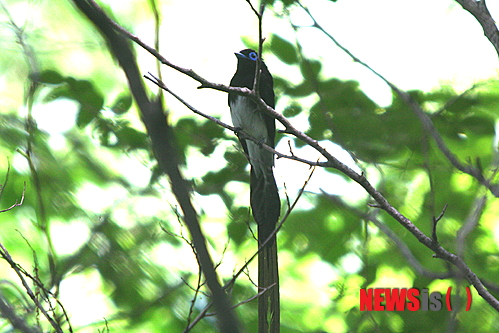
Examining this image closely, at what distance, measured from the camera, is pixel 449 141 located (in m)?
2.79

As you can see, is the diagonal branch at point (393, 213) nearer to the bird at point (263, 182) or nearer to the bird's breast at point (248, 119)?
the bird at point (263, 182)

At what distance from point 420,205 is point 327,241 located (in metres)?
0.60

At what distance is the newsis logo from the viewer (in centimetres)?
261

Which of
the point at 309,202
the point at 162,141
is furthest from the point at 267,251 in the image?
the point at 162,141

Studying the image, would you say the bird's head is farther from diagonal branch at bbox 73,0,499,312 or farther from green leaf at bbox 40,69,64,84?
diagonal branch at bbox 73,0,499,312

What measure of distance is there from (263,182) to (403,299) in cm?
124

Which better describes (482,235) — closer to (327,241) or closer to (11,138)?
(327,241)

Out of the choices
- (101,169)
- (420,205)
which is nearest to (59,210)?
(101,169)

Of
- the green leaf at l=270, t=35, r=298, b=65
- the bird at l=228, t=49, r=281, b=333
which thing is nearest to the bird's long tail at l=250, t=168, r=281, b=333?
the bird at l=228, t=49, r=281, b=333

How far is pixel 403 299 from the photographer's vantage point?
2.73 m

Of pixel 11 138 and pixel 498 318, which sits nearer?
pixel 498 318

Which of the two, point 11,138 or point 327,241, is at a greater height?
point 11,138

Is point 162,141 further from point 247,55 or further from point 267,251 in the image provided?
point 247,55

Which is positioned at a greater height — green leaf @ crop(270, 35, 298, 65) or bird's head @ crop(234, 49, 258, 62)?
bird's head @ crop(234, 49, 258, 62)
